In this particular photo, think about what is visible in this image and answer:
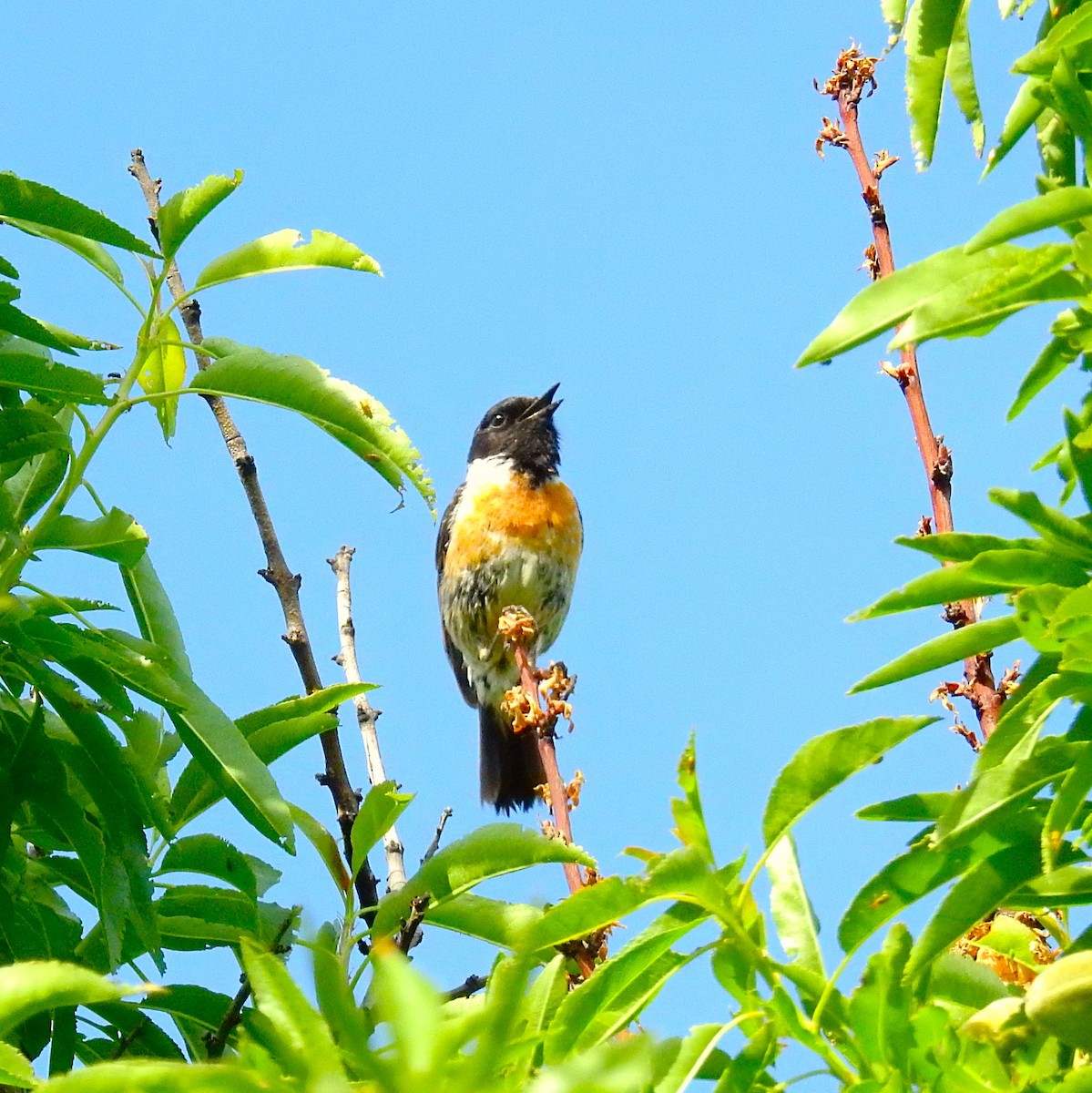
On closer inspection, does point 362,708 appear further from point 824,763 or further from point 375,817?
point 824,763

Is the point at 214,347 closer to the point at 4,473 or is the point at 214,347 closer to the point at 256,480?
the point at 4,473

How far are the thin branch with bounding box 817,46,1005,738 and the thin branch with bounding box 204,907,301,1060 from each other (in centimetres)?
104

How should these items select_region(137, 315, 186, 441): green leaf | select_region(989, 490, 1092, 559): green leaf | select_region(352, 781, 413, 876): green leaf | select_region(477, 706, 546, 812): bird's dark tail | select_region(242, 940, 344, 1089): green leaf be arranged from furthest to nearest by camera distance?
select_region(477, 706, 546, 812): bird's dark tail < select_region(137, 315, 186, 441): green leaf < select_region(352, 781, 413, 876): green leaf < select_region(989, 490, 1092, 559): green leaf < select_region(242, 940, 344, 1089): green leaf

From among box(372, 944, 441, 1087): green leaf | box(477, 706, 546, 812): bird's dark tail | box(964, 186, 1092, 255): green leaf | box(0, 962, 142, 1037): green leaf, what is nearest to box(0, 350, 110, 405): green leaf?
box(0, 962, 142, 1037): green leaf

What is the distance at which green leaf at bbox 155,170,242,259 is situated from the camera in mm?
2156

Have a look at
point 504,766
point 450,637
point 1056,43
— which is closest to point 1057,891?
point 1056,43

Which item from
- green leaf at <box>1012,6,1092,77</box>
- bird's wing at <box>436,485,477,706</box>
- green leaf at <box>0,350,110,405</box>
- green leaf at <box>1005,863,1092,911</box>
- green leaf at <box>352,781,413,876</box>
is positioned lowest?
green leaf at <box>1005,863,1092,911</box>

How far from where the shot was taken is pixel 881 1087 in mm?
1203

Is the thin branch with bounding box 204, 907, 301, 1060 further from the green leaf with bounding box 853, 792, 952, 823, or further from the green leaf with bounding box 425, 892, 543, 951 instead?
the green leaf with bounding box 853, 792, 952, 823

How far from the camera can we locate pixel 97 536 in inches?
80.7

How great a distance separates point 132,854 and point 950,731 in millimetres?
1270

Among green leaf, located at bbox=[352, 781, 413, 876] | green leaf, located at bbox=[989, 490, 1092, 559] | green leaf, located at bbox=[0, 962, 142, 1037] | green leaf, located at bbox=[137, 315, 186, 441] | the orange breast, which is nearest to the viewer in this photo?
green leaf, located at bbox=[0, 962, 142, 1037]

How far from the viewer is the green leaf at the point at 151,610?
2238mm

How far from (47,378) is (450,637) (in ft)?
20.9
